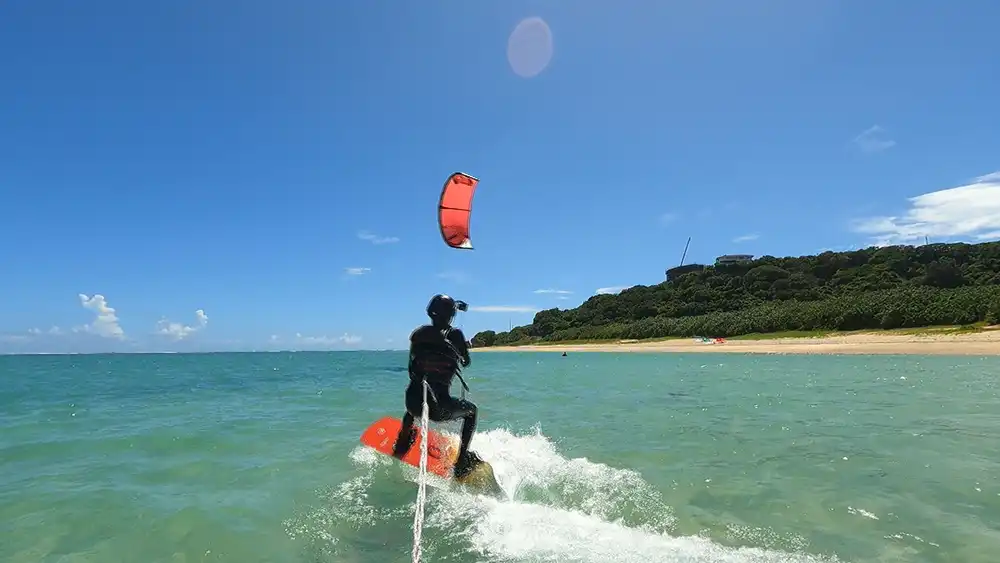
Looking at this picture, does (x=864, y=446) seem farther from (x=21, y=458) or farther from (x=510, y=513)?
(x=21, y=458)

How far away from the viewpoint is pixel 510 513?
271 inches

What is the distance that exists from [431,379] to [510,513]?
2.28 metres

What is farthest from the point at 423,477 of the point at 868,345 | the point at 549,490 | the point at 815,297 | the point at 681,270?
the point at 681,270

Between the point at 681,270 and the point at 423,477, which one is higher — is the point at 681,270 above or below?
above

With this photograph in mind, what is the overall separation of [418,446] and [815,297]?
9889 centimetres

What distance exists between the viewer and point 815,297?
90.8 metres

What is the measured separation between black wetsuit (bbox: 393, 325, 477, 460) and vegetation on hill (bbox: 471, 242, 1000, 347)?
196 ft

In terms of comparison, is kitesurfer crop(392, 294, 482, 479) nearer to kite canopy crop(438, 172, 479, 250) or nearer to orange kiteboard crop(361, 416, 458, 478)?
orange kiteboard crop(361, 416, 458, 478)

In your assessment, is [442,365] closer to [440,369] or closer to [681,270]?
[440,369]

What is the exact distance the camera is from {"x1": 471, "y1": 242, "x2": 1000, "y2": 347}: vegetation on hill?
56.5m

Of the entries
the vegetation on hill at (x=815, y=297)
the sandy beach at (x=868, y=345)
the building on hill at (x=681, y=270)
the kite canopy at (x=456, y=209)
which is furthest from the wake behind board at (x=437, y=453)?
the building on hill at (x=681, y=270)

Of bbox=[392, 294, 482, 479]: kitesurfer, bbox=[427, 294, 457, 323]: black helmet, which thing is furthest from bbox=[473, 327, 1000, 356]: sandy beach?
bbox=[427, 294, 457, 323]: black helmet

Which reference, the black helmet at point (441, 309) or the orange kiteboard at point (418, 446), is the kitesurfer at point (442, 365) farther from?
the orange kiteboard at point (418, 446)

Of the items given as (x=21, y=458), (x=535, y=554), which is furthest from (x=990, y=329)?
(x=21, y=458)
